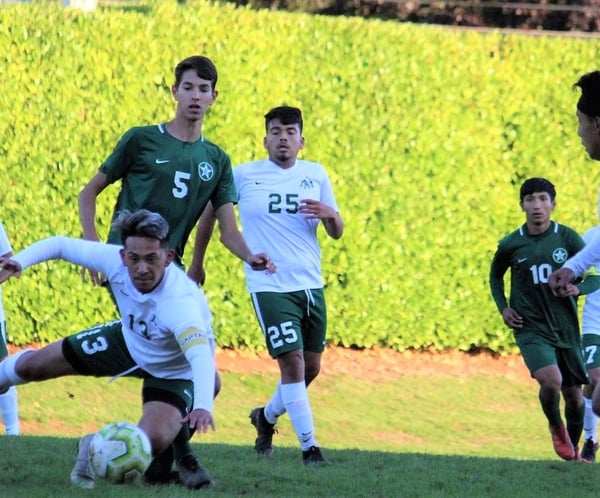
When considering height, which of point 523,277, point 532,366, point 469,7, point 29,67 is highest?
point 469,7

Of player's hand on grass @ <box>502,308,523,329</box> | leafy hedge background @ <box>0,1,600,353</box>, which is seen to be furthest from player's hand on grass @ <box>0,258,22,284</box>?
leafy hedge background @ <box>0,1,600,353</box>

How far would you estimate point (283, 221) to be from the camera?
31.1ft

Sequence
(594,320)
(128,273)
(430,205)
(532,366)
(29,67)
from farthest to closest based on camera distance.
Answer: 1. (430,205)
2. (29,67)
3. (594,320)
4. (532,366)
5. (128,273)

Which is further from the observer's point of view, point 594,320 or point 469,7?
point 469,7

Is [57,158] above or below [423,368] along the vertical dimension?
above

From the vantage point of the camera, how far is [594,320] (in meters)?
11.0

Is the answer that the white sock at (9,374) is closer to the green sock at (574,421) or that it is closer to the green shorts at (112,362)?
the green shorts at (112,362)

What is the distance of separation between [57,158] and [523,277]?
6034 mm

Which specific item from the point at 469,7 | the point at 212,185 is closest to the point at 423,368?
the point at 212,185

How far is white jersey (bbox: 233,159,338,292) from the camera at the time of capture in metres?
9.32

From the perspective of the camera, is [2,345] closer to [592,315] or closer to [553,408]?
[553,408]

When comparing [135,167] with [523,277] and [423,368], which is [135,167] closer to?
[523,277]

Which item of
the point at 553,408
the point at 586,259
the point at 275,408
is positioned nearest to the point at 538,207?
the point at 553,408

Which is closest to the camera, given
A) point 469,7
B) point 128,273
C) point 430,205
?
point 128,273
